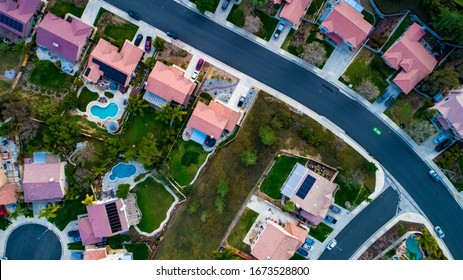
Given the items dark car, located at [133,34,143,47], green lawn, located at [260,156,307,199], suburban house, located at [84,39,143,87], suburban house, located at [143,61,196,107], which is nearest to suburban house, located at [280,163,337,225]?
green lawn, located at [260,156,307,199]

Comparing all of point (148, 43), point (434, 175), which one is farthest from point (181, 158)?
point (434, 175)

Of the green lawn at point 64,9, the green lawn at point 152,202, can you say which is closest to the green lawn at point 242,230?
the green lawn at point 152,202

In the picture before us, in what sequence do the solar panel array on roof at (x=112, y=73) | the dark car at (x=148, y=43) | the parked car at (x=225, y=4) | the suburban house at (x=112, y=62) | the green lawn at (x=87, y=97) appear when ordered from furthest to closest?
the green lawn at (x=87, y=97), the dark car at (x=148, y=43), the parked car at (x=225, y=4), the solar panel array on roof at (x=112, y=73), the suburban house at (x=112, y=62)

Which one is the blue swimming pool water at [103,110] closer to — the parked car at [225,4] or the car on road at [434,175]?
the parked car at [225,4]

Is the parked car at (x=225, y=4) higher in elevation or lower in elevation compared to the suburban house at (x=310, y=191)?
higher

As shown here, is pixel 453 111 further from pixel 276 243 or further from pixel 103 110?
pixel 103 110

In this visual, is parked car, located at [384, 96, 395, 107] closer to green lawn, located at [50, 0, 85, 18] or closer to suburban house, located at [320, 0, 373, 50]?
suburban house, located at [320, 0, 373, 50]
